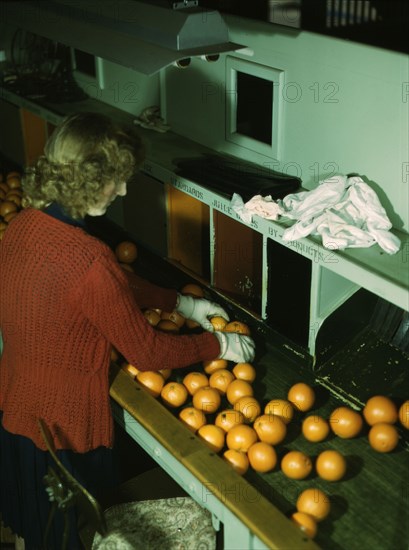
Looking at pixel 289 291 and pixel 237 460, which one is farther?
pixel 289 291

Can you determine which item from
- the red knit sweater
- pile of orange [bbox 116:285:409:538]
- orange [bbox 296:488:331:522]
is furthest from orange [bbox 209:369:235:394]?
orange [bbox 296:488:331:522]

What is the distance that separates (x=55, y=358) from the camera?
2.29 meters

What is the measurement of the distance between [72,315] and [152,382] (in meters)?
0.58

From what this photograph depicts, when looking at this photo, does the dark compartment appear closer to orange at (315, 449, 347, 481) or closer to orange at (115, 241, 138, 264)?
orange at (315, 449, 347, 481)

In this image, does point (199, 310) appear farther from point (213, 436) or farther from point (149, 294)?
point (213, 436)

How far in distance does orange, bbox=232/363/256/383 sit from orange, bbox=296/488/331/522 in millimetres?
617

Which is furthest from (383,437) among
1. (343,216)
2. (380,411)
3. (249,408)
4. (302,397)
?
(343,216)

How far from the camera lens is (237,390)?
2541 mm

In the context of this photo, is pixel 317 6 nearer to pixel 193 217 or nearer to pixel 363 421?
pixel 193 217

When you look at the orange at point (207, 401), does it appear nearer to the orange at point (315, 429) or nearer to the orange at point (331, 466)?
the orange at point (315, 429)

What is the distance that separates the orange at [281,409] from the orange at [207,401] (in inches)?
7.4

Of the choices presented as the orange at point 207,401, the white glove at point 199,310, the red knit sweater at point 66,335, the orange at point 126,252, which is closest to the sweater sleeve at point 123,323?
the red knit sweater at point 66,335

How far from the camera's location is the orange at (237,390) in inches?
99.8

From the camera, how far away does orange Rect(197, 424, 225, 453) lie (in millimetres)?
2336
